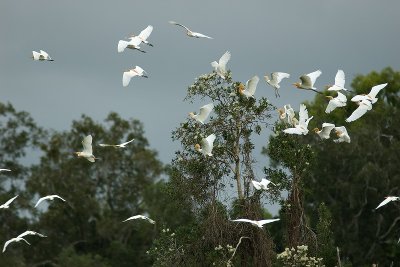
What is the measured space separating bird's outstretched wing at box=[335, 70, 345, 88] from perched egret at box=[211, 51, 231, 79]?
252cm

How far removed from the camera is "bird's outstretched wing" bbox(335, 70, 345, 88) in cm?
2681

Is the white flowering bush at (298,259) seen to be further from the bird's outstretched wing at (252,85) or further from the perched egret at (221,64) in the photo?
the perched egret at (221,64)

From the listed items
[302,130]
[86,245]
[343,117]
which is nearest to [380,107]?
[343,117]

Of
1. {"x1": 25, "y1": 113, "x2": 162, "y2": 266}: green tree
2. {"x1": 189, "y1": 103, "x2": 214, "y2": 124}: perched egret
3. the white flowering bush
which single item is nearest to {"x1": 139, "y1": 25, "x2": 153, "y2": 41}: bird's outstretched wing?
{"x1": 189, "y1": 103, "x2": 214, "y2": 124}: perched egret

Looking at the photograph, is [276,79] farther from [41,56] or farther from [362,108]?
[41,56]

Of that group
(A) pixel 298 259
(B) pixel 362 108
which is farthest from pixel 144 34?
(A) pixel 298 259

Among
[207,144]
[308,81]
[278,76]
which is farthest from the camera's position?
[278,76]

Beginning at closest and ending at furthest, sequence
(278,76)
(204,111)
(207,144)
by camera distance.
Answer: (204,111), (207,144), (278,76)

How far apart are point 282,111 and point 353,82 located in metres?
32.8

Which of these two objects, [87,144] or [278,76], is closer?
[87,144]

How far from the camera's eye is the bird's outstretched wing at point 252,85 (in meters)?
28.0

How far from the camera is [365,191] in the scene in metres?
51.1

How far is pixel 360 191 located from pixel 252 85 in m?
23.6

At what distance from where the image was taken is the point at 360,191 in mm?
51250
